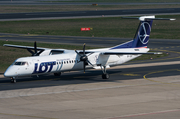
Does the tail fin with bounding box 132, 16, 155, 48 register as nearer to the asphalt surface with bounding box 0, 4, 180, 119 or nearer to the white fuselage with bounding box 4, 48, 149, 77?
the white fuselage with bounding box 4, 48, 149, 77

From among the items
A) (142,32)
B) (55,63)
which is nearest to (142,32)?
(142,32)

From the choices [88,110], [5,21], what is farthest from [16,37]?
[88,110]

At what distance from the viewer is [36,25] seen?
97.6m

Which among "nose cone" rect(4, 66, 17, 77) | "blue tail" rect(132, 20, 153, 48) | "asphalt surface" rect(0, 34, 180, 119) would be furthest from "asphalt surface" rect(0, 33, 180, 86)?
"nose cone" rect(4, 66, 17, 77)

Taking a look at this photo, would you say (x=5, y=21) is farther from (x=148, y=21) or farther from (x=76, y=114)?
(x=76, y=114)

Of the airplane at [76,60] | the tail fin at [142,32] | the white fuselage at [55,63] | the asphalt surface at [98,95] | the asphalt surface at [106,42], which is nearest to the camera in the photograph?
the asphalt surface at [98,95]

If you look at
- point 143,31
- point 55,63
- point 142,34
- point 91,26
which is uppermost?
point 91,26

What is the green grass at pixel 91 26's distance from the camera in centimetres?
8319

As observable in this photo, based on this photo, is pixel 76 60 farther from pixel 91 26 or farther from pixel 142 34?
pixel 91 26

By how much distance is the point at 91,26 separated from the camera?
9450 centimetres

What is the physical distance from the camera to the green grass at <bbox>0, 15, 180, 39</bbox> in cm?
8319

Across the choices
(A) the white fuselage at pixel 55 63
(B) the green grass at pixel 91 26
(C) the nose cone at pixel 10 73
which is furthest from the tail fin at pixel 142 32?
(B) the green grass at pixel 91 26

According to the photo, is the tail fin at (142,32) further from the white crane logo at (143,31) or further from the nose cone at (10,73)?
the nose cone at (10,73)

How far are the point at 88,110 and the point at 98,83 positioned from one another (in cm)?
1141
